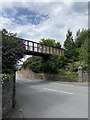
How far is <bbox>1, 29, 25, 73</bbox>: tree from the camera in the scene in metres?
13.6

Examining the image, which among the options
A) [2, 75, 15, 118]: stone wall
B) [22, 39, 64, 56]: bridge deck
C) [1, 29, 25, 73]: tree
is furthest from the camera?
[22, 39, 64, 56]: bridge deck

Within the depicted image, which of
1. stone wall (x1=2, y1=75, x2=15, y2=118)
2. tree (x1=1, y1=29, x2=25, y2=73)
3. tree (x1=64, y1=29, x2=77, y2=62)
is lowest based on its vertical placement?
stone wall (x1=2, y1=75, x2=15, y2=118)

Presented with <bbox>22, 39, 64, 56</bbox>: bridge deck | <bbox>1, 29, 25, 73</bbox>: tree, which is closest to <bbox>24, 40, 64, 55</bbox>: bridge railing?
<bbox>22, 39, 64, 56</bbox>: bridge deck

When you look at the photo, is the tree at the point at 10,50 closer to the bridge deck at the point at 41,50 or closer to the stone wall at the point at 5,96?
the stone wall at the point at 5,96

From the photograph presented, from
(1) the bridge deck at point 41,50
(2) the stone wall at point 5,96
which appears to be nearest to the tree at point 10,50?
(2) the stone wall at point 5,96

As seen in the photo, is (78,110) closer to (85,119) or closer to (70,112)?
(70,112)

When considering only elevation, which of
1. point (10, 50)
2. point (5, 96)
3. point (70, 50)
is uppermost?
point (70, 50)

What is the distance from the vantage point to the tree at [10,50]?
1363cm

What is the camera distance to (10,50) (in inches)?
551

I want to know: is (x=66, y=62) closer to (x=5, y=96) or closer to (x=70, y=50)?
(x=70, y=50)

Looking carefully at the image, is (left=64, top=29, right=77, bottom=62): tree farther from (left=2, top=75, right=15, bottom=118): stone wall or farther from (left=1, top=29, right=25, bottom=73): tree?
(left=2, top=75, right=15, bottom=118): stone wall

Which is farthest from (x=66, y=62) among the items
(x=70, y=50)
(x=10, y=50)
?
(x=10, y=50)

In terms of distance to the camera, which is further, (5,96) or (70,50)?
(70,50)

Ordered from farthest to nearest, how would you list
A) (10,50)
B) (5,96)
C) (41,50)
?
(41,50), (10,50), (5,96)
